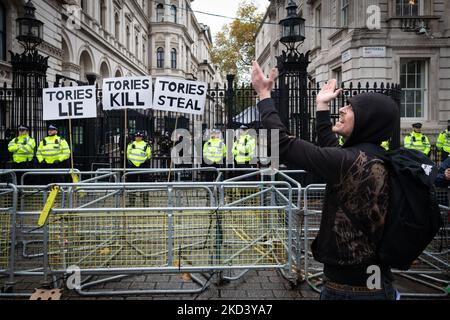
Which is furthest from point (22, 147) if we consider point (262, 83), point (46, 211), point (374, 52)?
point (374, 52)

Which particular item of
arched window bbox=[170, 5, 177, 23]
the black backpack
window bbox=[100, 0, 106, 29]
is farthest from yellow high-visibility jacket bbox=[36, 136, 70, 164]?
arched window bbox=[170, 5, 177, 23]

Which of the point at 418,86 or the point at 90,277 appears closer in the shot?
the point at 90,277

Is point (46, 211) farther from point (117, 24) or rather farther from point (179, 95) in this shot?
point (117, 24)

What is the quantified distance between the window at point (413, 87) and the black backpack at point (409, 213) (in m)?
18.2

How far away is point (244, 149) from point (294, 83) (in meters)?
2.60

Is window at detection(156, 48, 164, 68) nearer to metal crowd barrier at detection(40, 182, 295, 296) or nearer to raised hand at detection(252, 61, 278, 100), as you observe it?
metal crowd barrier at detection(40, 182, 295, 296)

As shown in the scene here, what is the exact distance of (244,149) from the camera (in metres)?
11.8

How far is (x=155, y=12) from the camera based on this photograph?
206 feet

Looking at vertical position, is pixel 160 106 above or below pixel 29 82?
below

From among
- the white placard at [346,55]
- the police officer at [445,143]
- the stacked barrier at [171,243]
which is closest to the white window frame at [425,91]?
the white placard at [346,55]

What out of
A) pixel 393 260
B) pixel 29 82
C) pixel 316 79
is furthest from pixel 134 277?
pixel 316 79

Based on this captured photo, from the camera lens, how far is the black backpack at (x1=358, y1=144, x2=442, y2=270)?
2037 millimetres

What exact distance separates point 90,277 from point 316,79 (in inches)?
848
